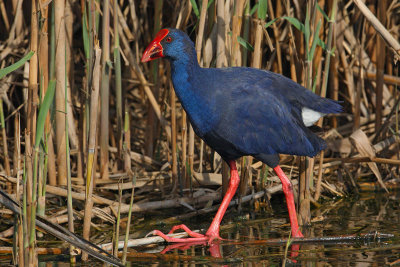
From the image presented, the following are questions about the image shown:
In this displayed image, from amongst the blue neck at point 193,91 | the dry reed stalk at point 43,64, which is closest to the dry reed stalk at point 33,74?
the dry reed stalk at point 43,64

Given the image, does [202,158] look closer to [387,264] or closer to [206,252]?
[206,252]

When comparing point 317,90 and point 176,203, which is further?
point 317,90

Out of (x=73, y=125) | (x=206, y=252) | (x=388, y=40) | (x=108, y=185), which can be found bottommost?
(x=206, y=252)

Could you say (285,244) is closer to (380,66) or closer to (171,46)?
(171,46)

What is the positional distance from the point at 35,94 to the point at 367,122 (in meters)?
2.59

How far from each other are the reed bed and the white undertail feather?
170 mm

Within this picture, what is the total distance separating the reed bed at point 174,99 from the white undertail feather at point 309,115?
170mm

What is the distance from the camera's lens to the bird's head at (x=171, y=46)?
279 centimetres

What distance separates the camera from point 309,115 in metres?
2.97

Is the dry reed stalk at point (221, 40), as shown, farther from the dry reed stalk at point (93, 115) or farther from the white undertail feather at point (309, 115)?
the dry reed stalk at point (93, 115)

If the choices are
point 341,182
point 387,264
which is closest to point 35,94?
point 387,264

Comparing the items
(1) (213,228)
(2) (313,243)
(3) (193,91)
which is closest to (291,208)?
(2) (313,243)

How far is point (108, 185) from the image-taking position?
344cm

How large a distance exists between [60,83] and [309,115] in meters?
1.31
